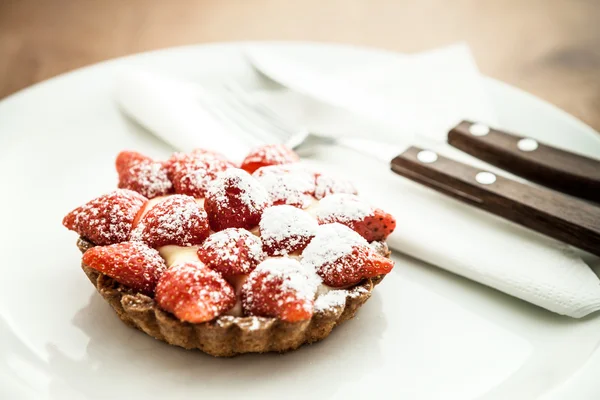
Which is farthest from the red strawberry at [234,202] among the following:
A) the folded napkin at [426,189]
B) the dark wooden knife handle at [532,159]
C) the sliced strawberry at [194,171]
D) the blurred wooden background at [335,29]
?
the blurred wooden background at [335,29]

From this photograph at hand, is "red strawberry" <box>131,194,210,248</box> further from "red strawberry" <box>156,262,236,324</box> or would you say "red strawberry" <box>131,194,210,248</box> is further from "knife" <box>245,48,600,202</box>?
"knife" <box>245,48,600,202</box>

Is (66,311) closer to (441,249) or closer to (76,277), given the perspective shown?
(76,277)

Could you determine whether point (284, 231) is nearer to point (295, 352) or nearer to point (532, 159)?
point (295, 352)

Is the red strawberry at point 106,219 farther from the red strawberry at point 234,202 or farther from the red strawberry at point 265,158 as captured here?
the red strawberry at point 265,158

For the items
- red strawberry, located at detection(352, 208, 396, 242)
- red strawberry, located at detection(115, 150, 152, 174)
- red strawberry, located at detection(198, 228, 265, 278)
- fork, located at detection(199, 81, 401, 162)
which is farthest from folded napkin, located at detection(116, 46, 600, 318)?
red strawberry, located at detection(198, 228, 265, 278)

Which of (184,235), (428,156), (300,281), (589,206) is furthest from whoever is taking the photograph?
(428,156)

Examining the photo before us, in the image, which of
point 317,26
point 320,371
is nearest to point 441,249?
point 320,371
